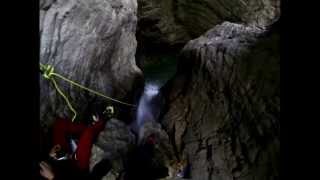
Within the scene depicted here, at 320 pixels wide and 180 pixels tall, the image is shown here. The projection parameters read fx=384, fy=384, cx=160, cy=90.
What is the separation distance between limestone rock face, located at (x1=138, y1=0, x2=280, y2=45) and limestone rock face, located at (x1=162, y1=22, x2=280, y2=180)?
3899 mm

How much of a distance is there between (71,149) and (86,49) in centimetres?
204

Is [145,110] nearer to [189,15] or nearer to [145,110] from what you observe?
[145,110]

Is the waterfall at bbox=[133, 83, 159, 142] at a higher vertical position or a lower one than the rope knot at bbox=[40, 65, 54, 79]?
lower

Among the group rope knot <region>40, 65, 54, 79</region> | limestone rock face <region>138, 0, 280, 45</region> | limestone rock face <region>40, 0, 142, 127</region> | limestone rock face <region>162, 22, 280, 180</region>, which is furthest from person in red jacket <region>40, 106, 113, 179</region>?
limestone rock face <region>138, 0, 280, 45</region>

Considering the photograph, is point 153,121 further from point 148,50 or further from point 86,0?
point 148,50

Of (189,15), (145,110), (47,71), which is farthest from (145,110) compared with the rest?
(189,15)

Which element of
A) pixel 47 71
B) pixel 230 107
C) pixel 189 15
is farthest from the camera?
pixel 189 15

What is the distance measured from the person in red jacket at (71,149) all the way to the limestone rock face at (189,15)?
6723 millimetres

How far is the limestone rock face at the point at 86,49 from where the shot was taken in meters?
5.59

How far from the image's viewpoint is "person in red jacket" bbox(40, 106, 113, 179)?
3.93m

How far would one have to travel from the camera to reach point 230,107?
591cm

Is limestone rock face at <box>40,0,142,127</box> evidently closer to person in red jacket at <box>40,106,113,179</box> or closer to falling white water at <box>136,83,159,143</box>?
person in red jacket at <box>40,106,113,179</box>

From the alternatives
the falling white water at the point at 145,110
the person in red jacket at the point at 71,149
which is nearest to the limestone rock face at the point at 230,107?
the falling white water at the point at 145,110

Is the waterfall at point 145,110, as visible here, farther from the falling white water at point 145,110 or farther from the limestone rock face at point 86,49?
Answer: the limestone rock face at point 86,49
